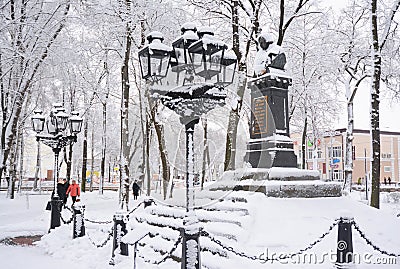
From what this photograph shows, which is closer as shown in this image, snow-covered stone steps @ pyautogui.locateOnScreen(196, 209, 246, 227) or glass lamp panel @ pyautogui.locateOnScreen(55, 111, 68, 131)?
snow-covered stone steps @ pyautogui.locateOnScreen(196, 209, 246, 227)

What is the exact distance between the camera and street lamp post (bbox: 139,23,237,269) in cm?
631

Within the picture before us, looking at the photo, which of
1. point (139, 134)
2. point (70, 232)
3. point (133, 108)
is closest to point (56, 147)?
point (70, 232)

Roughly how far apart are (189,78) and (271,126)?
20.9 feet

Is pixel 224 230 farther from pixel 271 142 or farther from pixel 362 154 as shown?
pixel 362 154

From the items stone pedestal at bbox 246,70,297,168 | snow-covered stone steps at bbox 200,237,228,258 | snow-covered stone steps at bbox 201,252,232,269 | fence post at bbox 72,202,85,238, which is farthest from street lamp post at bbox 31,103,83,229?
snow-covered stone steps at bbox 201,252,232,269

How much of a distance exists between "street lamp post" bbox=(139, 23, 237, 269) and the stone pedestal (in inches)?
235

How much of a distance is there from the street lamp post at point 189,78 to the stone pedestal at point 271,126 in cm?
596

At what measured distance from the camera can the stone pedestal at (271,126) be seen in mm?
12312

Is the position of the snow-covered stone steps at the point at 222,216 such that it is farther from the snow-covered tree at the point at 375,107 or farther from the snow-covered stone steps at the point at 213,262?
the snow-covered tree at the point at 375,107

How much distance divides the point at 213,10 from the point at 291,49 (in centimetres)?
728

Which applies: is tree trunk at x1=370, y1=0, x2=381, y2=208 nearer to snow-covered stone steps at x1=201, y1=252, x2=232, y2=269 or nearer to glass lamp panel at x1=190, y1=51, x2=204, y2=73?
snow-covered stone steps at x1=201, y1=252, x2=232, y2=269

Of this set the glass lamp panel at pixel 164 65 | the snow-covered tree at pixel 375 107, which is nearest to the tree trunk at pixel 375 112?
the snow-covered tree at pixel 375 107

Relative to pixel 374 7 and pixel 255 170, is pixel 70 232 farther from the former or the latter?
pixel 374 7

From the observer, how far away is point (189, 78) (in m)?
6.64
